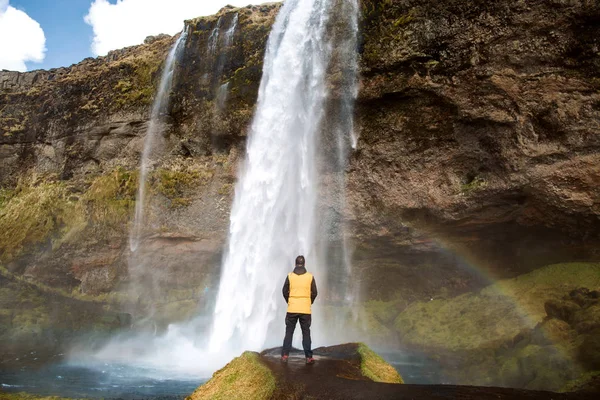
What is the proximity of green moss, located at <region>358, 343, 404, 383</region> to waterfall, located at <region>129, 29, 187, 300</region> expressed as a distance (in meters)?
15.6

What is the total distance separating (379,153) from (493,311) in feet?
23.8

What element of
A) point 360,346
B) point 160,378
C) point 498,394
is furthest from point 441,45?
point 160,378

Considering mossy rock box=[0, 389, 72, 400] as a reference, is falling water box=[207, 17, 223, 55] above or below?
above

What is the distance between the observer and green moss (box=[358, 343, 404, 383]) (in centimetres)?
827

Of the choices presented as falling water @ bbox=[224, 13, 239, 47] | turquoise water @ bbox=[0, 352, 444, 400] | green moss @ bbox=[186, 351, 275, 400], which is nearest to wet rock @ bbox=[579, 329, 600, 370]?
turquoise water @ bbox=[0, 352, 444, 400]

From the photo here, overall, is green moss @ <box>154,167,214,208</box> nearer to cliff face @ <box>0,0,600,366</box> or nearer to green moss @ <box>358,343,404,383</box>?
cliff face @ <box>0,0,600,366</box>

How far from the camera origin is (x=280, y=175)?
62.5 feet

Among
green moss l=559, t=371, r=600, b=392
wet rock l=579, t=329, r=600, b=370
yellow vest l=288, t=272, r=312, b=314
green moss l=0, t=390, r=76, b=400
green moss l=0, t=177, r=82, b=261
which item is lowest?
green moss l=559, t=371, r=600, b=392

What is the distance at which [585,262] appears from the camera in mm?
17125

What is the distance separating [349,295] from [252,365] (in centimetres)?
1435

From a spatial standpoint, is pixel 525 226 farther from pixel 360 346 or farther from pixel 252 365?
pixel 252 365

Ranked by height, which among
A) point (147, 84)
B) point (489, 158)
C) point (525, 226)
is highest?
point (147, 84)

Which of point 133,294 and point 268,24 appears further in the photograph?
point 133,294

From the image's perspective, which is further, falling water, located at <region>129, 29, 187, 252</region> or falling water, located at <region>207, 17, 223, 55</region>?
falling water, located at <region>129, 29, 187, 252</region>
